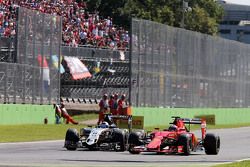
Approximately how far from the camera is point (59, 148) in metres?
28.2

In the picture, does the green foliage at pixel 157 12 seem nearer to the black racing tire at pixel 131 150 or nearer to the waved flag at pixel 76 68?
the waved flag at pixel 76 68

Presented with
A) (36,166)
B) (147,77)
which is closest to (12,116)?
(147,77)

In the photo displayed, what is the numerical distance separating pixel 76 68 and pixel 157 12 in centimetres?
3739

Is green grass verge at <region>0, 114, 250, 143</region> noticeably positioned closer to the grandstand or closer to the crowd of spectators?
the grandstand

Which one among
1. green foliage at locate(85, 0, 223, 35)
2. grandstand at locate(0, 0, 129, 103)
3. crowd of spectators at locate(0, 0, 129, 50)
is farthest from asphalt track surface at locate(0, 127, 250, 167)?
green foliage at locate(85, 0, 223, 35)

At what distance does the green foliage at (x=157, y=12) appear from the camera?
290ft

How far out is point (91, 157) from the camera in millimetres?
23609

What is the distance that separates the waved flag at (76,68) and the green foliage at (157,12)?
113 feet

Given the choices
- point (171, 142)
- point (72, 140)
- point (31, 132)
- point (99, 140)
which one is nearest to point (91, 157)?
point (171, 142)

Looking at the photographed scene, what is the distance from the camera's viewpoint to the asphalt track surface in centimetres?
2105

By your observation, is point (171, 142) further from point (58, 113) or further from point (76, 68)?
point (76, 68)

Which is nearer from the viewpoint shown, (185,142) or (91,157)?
(91,157)

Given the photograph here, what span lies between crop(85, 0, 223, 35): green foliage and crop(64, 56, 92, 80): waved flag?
3434cm

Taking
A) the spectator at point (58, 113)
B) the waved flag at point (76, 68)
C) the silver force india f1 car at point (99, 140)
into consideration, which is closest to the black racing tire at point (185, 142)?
the silver force india f1 car at point (99, 140)
